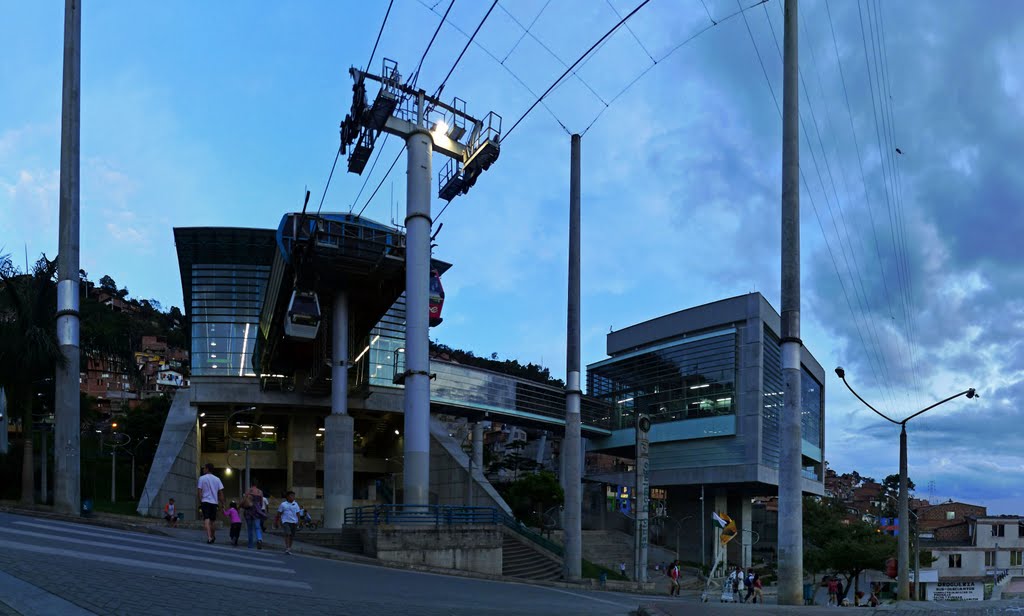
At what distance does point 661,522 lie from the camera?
64.5 metres

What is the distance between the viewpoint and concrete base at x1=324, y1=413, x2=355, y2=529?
115 ft

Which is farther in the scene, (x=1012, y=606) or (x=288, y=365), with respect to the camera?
(x=288, y=365)

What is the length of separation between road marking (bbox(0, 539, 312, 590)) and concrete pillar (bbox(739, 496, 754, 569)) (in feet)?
159

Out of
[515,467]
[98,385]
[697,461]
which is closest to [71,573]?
[697,461]

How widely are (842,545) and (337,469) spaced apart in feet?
91.6

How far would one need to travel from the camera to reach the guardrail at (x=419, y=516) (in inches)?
915

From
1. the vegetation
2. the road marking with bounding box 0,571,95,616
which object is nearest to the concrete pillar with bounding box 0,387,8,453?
the road marking with bounding box 0,571,95,616

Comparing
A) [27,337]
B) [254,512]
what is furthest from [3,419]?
[254,512]

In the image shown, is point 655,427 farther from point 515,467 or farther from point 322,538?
point 322,538

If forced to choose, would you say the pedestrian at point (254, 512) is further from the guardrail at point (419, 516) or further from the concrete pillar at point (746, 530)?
the concrete pillar at point (746, 530)

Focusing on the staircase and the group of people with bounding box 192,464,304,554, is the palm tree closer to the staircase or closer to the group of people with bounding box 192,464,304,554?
the group of people with bounding box 192,464,304,554

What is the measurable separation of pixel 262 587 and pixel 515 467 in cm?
6897

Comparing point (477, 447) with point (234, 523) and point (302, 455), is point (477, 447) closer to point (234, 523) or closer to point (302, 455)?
point (302, 455)

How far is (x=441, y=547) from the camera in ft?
74.9
